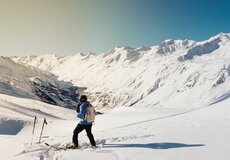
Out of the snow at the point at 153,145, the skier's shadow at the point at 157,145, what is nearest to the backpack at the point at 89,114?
the snow at the point at 153,145

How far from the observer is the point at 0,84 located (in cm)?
13875

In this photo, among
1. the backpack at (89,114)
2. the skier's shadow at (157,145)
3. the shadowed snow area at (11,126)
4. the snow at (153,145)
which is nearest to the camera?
the snow at (153,145)

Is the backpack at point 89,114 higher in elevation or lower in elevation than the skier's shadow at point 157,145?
higher

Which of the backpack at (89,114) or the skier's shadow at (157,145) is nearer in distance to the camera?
the skier's shadow at (157,145)

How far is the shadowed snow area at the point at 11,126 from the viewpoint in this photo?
30.9 m

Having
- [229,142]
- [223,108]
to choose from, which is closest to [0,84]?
[223,108]

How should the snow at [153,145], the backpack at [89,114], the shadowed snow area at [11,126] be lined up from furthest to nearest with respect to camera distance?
1. the shadowed snow area at [11,126]
2. the backpack at [89,114]
3. the snow at [153,145]

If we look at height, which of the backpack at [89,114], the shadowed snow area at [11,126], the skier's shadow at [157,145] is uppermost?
the shadowed snow area at [11,126]

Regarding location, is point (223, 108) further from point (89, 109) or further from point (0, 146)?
point (0, 146)

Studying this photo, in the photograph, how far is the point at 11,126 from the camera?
104 ft

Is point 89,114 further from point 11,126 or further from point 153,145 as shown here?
point 11,126

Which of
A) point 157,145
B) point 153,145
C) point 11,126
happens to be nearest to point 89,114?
point 153,145

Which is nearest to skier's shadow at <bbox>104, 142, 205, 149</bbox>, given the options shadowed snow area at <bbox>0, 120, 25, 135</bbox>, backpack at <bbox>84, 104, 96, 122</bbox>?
backpack at <bbox>84, 104, 96, 122</bbox>

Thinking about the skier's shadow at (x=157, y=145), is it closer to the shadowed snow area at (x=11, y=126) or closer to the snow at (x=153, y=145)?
the snow at (x=153, y=145)
